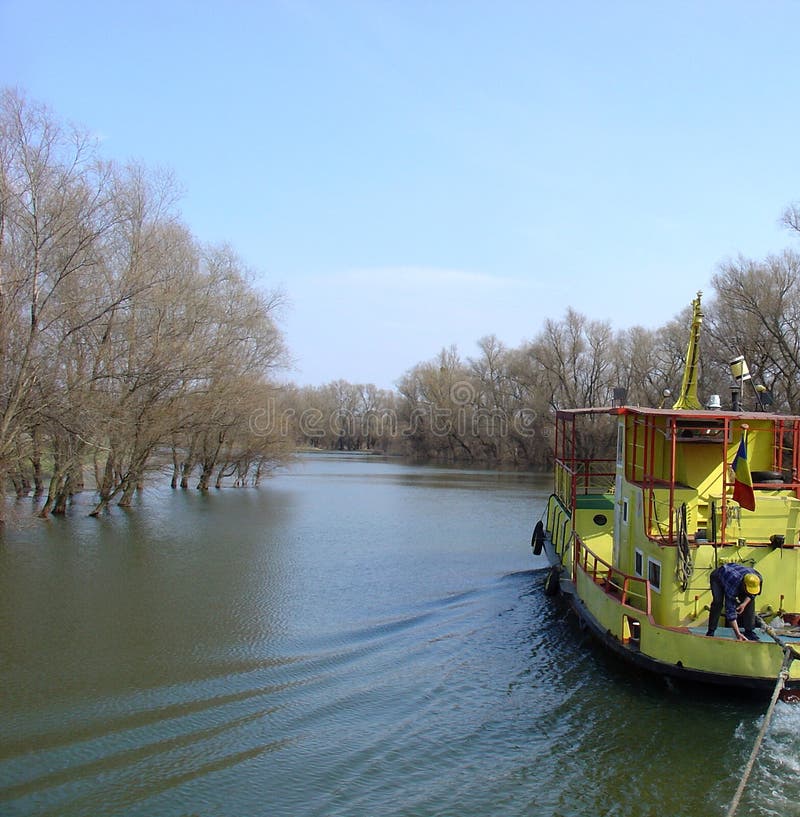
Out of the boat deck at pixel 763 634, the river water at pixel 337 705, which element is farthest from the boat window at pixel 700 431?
the river water at pixel 337 705

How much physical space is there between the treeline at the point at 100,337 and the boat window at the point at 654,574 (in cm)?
1705

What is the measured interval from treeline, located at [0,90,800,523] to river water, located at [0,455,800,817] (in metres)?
5.78

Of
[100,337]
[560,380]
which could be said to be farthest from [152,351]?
[560,380]

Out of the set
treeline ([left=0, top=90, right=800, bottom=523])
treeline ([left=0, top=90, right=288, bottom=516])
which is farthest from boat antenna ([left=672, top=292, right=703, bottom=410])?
treeline ([left=0, top=90, right=288, bottom=516])

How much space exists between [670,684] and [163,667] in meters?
7.36

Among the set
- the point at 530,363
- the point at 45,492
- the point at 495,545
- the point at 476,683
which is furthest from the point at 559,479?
the point at 530,363

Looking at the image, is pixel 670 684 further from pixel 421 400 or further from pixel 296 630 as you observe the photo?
pixel 421 400

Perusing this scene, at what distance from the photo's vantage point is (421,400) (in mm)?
83312

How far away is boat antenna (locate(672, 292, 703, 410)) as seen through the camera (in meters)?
14.8

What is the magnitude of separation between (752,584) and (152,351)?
22433 mm

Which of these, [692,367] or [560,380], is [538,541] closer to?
[692,367]

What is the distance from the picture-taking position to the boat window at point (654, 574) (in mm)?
11156

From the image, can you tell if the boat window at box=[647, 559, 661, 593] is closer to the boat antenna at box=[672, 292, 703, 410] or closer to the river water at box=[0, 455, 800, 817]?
the river water at box=[0, 455, 800, 817]

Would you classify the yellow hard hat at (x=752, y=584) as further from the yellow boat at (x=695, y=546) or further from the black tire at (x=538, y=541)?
the black tire at (x=538, y=541)
